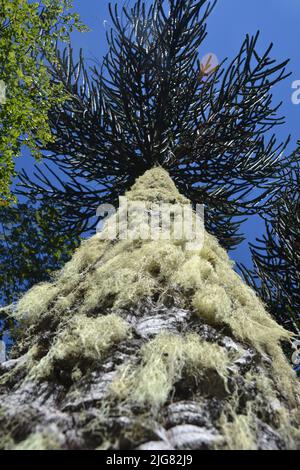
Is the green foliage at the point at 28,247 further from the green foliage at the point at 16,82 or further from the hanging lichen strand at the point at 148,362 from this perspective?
the hanging lichen strand at the point at 148,362

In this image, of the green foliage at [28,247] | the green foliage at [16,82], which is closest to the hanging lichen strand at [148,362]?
the green foliage at [16,82]

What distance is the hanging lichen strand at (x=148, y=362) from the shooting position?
145cm

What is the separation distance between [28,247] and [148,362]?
5.35 m

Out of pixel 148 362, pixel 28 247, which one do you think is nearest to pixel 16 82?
pixel 28 247

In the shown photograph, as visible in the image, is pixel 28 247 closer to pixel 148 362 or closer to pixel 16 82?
pixel 16 82

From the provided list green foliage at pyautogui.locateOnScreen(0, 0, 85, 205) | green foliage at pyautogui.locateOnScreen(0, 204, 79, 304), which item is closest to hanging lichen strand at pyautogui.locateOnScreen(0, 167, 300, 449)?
green foliage at pyautogui.locateOnScreen(0, 0, 85, 205)

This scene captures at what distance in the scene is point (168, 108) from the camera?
7203 mm

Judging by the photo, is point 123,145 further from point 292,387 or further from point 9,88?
point 292,387

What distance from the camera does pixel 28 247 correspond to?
22.1 feet

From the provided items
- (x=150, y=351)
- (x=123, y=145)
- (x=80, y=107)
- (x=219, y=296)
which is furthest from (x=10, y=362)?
(x=80, y=107)

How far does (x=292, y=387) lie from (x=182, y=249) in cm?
108

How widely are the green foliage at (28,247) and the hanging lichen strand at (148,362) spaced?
3726 mm

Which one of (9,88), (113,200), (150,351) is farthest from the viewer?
(113,200)

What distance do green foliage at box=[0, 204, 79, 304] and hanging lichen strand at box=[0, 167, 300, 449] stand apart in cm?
373
